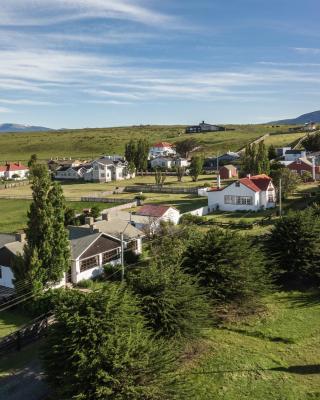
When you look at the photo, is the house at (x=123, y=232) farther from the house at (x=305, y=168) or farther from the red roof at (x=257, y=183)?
the house at (x=305, y=168)

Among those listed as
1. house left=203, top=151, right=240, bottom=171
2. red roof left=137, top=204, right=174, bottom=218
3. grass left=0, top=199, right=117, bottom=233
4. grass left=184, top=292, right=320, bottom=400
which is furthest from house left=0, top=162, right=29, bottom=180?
grass left=184, top=292, right=320, bottom=400

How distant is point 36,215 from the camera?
32.4 metres

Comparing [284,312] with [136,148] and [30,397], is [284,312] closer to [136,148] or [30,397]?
[30,397]

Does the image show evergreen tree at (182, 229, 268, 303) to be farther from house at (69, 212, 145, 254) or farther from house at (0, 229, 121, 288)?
house at (69, 212, 145, 254)

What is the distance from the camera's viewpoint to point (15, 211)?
229 feet

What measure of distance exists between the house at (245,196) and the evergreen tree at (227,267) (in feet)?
100

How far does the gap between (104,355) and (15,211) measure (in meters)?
56.5

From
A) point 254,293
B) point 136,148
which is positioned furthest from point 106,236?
point 136,148

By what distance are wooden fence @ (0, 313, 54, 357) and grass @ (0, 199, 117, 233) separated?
30377 millimetres

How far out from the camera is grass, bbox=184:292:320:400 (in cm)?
2023

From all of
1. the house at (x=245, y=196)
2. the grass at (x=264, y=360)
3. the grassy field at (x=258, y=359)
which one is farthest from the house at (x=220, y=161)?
the grassy field at (x=258, y=359)

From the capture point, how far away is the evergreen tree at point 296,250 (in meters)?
34.0

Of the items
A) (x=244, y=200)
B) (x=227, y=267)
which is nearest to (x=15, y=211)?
(x=244, y=200)

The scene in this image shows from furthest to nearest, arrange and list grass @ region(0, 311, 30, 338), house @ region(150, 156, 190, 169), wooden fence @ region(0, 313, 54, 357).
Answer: house @ region(150, 156, 190, 169), grass @ region(0, 311, 30, 338), wooden fence @ region(0, 313, 54, 357)
